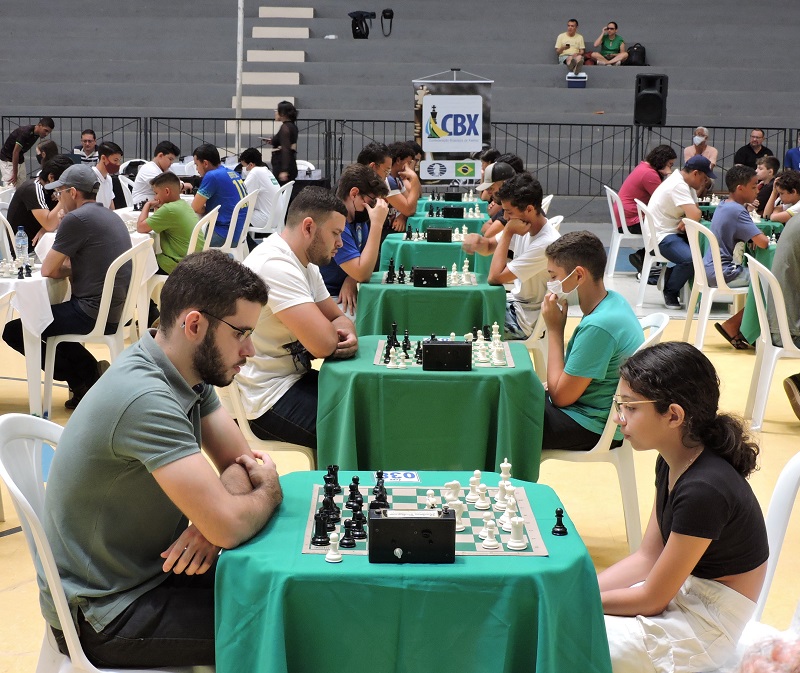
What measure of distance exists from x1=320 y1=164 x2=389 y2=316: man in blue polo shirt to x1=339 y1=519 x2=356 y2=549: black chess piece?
313 cm

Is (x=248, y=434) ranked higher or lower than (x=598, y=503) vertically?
higher

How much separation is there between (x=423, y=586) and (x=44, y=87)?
1528cm

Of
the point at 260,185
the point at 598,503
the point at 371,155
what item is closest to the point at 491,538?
the point at 598,503

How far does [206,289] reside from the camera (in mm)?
2059

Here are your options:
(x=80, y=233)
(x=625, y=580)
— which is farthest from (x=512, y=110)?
(x=625, y=580)

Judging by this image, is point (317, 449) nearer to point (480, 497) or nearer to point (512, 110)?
point (480, 497)

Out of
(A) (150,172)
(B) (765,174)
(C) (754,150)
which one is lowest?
(A) (150,172)

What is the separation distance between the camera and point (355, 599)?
1.89m

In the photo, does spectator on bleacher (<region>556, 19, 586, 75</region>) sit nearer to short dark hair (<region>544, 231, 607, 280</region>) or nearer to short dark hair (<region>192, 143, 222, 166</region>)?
short dark hair (<region>192, 143, 222, 166</region>)

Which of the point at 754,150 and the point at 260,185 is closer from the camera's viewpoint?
the point at 260,185

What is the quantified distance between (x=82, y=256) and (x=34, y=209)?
191cm

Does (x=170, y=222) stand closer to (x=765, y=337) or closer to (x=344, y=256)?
(x=344, y=256)

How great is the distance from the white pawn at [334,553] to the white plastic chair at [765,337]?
331 cm

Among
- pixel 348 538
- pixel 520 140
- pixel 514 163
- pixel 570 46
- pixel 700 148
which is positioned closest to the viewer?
pixel 348 538
